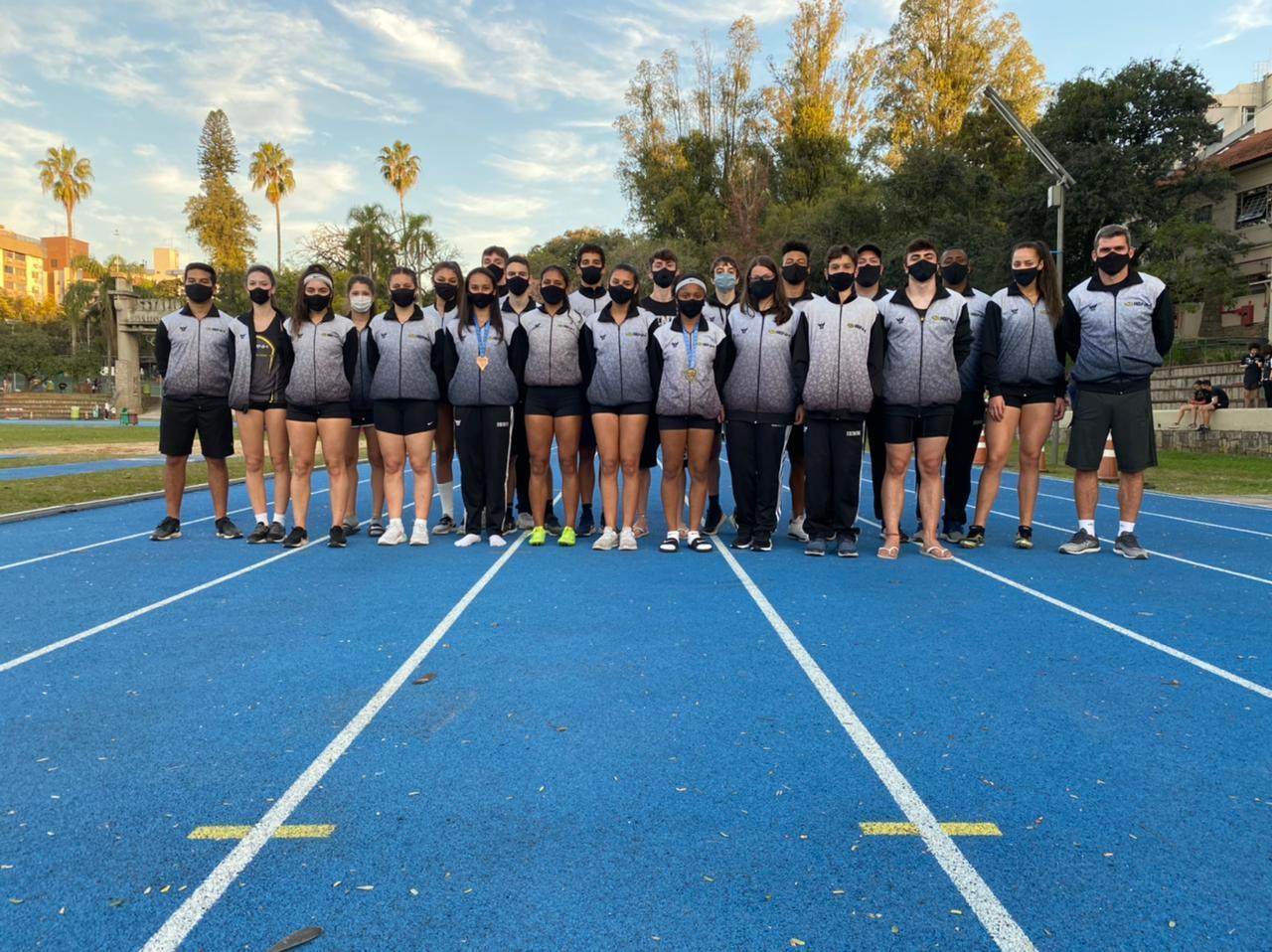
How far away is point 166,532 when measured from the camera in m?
7.71

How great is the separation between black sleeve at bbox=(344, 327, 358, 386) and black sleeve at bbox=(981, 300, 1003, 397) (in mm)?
5313

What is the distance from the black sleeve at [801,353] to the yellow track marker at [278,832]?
5.07 metres

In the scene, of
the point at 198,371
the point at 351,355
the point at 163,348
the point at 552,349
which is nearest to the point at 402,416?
the point at 351,355

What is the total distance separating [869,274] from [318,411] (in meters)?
4.80

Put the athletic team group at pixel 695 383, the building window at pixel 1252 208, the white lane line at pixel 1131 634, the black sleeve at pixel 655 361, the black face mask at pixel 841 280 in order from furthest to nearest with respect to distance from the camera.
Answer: the building window at pixel 1252 208
the black sleeve at pixel 655 361
the athletic team group at pixel 695 383
the black face mask at pixel 841 280
the white lane line at pixel 1131 634

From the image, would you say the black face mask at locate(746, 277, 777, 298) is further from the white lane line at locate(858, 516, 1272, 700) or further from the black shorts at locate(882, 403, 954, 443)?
the white lane line at locate(858, 516, 1272, 700)

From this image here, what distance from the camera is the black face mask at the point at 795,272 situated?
7.25 meters

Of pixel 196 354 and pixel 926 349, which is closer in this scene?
pixel 926 349

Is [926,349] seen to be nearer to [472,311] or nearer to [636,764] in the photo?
[472,311]

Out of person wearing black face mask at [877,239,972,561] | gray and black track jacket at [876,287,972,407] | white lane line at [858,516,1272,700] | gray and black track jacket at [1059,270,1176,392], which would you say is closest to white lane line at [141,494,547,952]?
white lane line at [858,516,1272,700]

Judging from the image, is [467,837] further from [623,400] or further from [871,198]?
[871,198]

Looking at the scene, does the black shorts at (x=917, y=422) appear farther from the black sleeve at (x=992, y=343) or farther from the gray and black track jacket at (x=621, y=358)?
the gray and black track jacket at (x=621, y=358)

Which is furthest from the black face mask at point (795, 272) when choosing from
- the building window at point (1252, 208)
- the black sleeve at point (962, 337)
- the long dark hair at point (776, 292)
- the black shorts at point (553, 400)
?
the building window at point (1252, 208)

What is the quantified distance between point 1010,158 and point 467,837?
3827 cm
